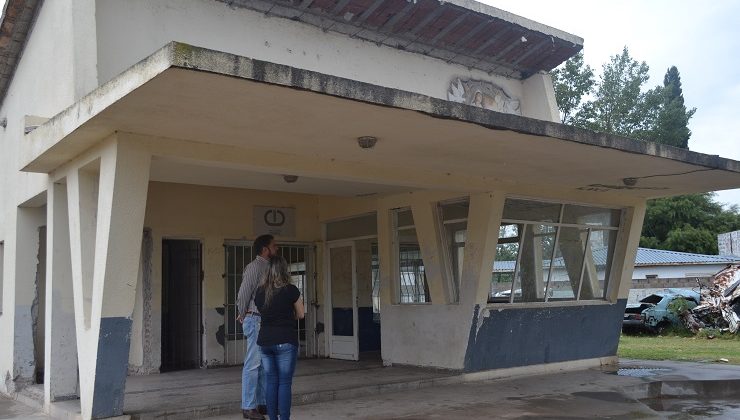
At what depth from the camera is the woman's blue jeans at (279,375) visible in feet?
20.4

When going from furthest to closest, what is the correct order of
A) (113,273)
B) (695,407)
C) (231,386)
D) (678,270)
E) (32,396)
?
(678,270), (231,386), (32,396), (695,407), (113,273)

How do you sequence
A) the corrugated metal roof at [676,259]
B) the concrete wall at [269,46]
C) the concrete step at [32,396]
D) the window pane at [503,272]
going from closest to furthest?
the concrete step at [32,396], the concrete wall at [269,46], the window pane at [503,272], the corrugated metal roof at [676,259]

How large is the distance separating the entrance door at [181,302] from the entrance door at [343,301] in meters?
2.46

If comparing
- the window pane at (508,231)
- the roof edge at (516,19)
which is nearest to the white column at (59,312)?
the window pane at (508,231)

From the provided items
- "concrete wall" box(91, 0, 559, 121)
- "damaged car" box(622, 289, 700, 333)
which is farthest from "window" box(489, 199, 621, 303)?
"damaged car" box(622, 289, 700, 333)

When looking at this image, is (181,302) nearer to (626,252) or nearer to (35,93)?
(35,93)

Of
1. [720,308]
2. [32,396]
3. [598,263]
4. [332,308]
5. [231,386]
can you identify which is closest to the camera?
[32,396]

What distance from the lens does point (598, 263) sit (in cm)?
1230

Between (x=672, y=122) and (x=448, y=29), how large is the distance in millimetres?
39373

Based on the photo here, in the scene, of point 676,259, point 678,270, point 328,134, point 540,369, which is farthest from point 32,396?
point 676,259

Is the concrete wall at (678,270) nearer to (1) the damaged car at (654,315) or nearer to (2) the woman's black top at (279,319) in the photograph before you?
(1) the damaged car at (654,315)

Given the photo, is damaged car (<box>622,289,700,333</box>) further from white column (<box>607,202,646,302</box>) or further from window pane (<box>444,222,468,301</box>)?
window pane (<box>444,222,468,301</box>)

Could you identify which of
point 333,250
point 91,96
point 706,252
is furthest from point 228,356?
point 706,252

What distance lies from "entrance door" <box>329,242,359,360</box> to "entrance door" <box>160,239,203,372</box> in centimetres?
246
